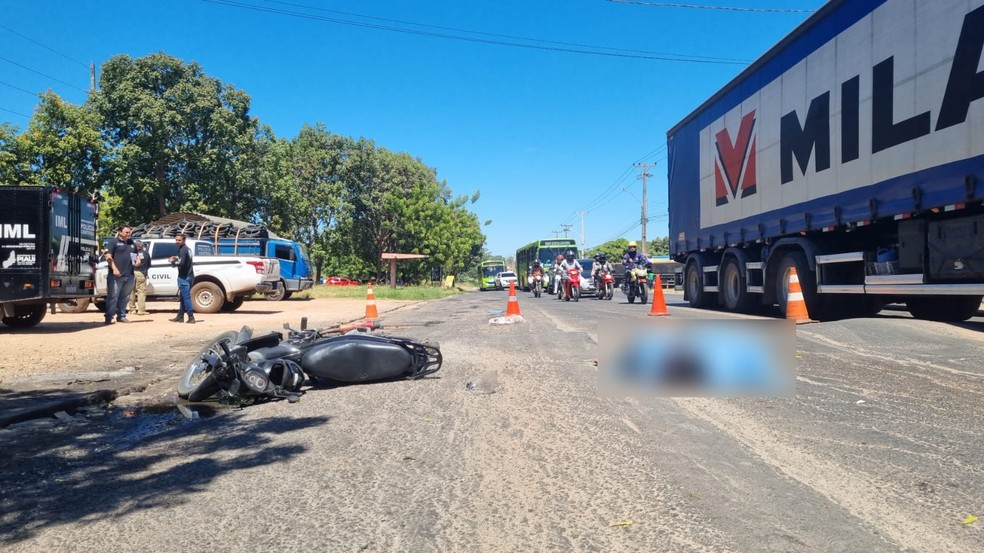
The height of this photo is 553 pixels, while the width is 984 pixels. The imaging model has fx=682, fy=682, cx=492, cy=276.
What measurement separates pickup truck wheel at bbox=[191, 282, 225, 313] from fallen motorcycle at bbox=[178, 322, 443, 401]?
34.9 ft

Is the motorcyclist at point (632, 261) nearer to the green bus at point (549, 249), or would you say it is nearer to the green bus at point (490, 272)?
the green bus at point (549, 249)

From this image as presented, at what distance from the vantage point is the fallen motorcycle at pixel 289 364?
5.89 m

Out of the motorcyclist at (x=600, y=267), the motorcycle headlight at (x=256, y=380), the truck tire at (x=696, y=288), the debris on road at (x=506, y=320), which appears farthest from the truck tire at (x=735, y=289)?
the motorcycle headlight at (x=256, y=380)

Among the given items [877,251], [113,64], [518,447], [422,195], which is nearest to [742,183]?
[877,251]

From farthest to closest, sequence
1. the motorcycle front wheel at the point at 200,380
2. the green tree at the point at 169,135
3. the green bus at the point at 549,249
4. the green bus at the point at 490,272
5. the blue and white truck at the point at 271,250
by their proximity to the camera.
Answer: the green bus at the point at 490,272 < the green bus at the point at 549,249 < the green tree at the point at 169,135 < the blue and white truck at the point at 271,250 < the motorcycle front wheel at the point at 200,380

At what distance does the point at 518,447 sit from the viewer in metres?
4.40

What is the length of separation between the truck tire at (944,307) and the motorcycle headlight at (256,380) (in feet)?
35.9

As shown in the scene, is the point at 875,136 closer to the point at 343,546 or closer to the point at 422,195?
the point at 343,546

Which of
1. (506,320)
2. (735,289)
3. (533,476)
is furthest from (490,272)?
(533,476)

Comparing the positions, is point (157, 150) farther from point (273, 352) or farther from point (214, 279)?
point (273, 352)

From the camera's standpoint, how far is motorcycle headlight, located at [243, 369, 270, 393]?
5.84m

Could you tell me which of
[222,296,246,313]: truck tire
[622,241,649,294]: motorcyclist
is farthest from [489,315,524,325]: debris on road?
[622,241,649,294]: motorcyclist

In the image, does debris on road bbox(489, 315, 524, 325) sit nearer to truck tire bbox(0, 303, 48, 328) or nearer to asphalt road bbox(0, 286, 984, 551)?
asphalt road bbox(0, 286, 984, 551)

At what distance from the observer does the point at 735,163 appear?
15547mm
